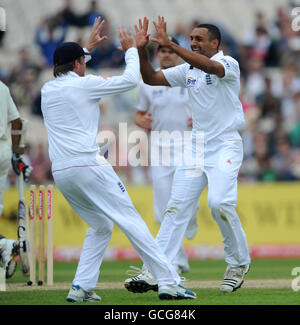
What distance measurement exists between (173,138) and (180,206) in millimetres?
1990

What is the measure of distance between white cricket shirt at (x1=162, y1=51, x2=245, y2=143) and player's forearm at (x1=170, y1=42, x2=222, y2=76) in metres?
0.25

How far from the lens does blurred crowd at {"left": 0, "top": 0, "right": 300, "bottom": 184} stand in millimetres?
14078

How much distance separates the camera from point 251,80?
626 inches

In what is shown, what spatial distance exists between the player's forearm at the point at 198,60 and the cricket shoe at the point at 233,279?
1.86 metres

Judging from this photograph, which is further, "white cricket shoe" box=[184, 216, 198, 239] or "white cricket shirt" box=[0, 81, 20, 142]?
"white cricket shoe" box=[184, 216, 198, 239]

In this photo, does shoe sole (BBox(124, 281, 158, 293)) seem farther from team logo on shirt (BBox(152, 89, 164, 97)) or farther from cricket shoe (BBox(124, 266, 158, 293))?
team logo on shirt (BBox(152, 89, 164, 97))

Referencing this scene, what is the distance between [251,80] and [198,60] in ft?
30.7

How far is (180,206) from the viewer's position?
7.21 m

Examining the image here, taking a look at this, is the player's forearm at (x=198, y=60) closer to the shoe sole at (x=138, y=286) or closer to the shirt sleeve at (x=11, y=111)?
the shoe sole at (x=138, y=286)

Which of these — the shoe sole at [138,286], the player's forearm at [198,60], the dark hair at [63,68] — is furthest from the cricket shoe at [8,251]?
the player's forearm at [198,60]

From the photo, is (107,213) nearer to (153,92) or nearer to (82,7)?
(153,92)

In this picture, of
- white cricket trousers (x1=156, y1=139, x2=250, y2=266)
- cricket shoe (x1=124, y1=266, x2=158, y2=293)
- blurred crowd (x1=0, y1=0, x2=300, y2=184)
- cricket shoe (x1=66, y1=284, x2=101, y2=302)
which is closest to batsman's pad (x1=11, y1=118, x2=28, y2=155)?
white cricket trousers (x1=156, y1=139, x2=250, y2=266)

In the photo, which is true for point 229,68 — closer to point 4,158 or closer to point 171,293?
point 171,293
